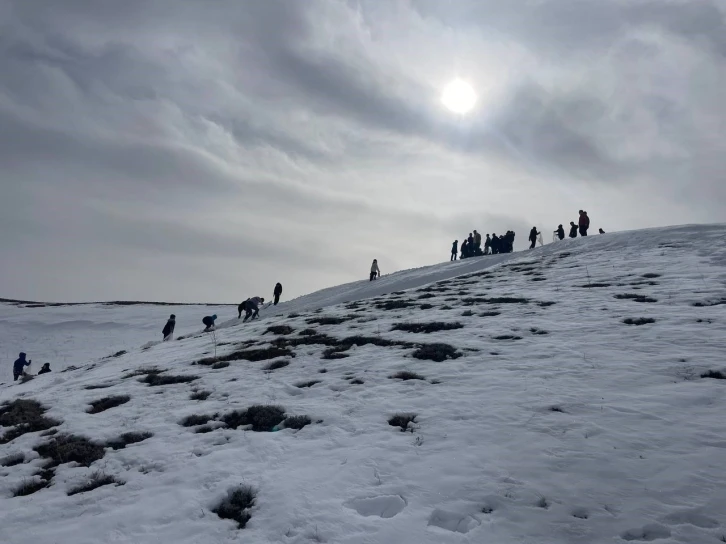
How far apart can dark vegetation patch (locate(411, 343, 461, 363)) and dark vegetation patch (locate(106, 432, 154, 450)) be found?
22.0 feet

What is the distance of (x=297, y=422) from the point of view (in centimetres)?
910

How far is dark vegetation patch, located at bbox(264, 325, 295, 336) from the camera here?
19.4 meters

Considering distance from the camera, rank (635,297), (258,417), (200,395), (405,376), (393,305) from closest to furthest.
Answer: (258,417) < (405,376) < (200,395) < (635,297) < (393,305)

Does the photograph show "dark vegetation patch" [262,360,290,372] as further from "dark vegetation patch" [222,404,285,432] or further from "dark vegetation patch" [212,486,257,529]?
"dark vegetation patch" [212,486,257,529]

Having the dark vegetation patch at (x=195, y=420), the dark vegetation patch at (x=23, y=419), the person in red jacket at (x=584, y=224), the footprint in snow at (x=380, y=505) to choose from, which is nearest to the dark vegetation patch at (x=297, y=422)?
the dark vegetation patch at (x=195, y=420)

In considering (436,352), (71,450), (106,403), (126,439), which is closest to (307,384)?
(436,352)

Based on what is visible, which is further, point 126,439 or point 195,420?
point 195,420

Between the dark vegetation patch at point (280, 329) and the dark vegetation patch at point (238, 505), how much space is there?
12.4 m

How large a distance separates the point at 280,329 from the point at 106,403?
9.04 m

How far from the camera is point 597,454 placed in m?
6.74

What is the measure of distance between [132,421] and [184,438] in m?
1.99

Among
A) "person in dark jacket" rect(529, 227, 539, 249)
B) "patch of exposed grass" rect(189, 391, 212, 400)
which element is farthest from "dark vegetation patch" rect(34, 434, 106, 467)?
"person in dark jacket" rect(529, 227, 539, 249)

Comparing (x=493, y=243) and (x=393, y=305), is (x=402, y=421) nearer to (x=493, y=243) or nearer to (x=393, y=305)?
(x=393, y=305)

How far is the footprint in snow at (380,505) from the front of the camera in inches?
237
